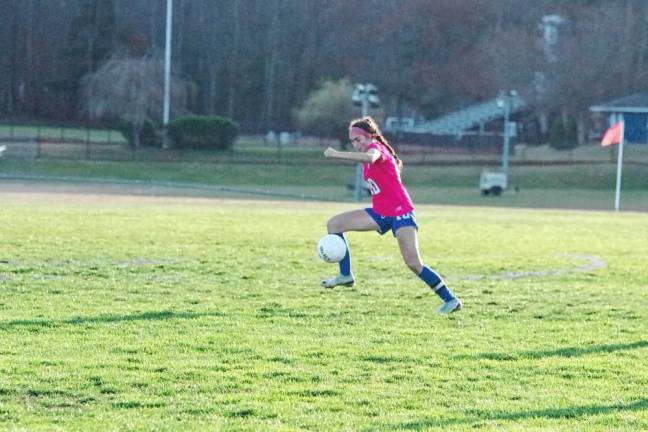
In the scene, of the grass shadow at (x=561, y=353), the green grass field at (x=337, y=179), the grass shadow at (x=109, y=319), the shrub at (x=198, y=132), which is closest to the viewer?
the grass shadow at (x=561, y=353)

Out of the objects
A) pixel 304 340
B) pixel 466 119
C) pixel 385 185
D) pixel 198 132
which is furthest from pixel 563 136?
pixel 304 340

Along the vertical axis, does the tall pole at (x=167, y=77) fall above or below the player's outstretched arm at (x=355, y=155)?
above

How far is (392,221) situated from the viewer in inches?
445

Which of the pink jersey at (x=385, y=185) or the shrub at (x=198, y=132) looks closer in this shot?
the pink jersey at (x=385, y=185)

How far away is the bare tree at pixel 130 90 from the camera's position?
68.0 meters

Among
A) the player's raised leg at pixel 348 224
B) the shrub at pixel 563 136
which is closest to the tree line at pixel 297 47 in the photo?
the shrub at pixel 563 136

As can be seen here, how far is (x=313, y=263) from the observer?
16000 mm

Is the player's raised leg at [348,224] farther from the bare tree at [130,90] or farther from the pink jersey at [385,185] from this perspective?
the bare tree at [130,90]

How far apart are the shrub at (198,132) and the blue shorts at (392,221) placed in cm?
5397

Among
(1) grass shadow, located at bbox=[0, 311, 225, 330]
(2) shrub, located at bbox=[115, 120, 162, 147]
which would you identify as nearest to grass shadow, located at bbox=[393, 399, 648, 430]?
(1) grass shadow, located at bbox=[0, 311, 225, 330]

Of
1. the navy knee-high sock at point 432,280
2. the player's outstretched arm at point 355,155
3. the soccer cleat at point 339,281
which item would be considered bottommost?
→ the soccer cleat at point 339,281

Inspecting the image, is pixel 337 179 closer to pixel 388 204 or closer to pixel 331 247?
pixel 331 247

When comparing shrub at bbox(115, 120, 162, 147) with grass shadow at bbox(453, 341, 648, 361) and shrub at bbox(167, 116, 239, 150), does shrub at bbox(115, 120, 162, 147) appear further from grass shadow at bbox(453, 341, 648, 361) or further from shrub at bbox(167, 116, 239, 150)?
grass shadow at bbox(453, 341, 648, 361)

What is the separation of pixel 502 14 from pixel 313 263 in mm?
70533
